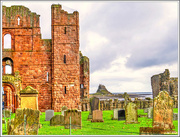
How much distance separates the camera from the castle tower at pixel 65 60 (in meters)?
28.3

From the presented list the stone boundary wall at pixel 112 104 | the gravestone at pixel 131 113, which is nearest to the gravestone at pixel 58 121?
the gravestone at pixel 131 113

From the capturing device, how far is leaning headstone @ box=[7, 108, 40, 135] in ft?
39.9

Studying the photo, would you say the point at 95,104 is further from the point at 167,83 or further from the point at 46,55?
the point at 167,83

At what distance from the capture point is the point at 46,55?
94.1ft

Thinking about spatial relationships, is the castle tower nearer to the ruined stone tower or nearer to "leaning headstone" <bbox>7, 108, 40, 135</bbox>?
the ruined stone tower

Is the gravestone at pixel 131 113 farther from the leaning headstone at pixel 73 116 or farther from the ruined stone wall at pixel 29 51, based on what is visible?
the ruined stone wall at pixel 29 51

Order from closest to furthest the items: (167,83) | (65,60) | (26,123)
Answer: (26,123) → (65,60) → (167,83)

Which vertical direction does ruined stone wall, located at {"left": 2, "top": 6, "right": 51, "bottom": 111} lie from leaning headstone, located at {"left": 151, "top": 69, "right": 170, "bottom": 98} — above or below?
above

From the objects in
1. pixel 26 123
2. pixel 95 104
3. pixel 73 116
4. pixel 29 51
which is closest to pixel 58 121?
pixel 73 116

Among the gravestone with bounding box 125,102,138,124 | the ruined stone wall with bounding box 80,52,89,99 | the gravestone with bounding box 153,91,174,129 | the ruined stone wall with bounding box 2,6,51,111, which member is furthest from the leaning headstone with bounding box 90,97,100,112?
the ruined stone wall with bounding box 80,52,89,99

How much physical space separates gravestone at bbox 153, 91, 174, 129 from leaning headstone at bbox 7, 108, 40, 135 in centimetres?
578

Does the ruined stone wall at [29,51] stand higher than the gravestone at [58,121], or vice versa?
the ruined stone wall at [29,51]

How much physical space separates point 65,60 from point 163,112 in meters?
17.2

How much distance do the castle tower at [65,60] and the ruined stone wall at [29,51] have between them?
83 cm
